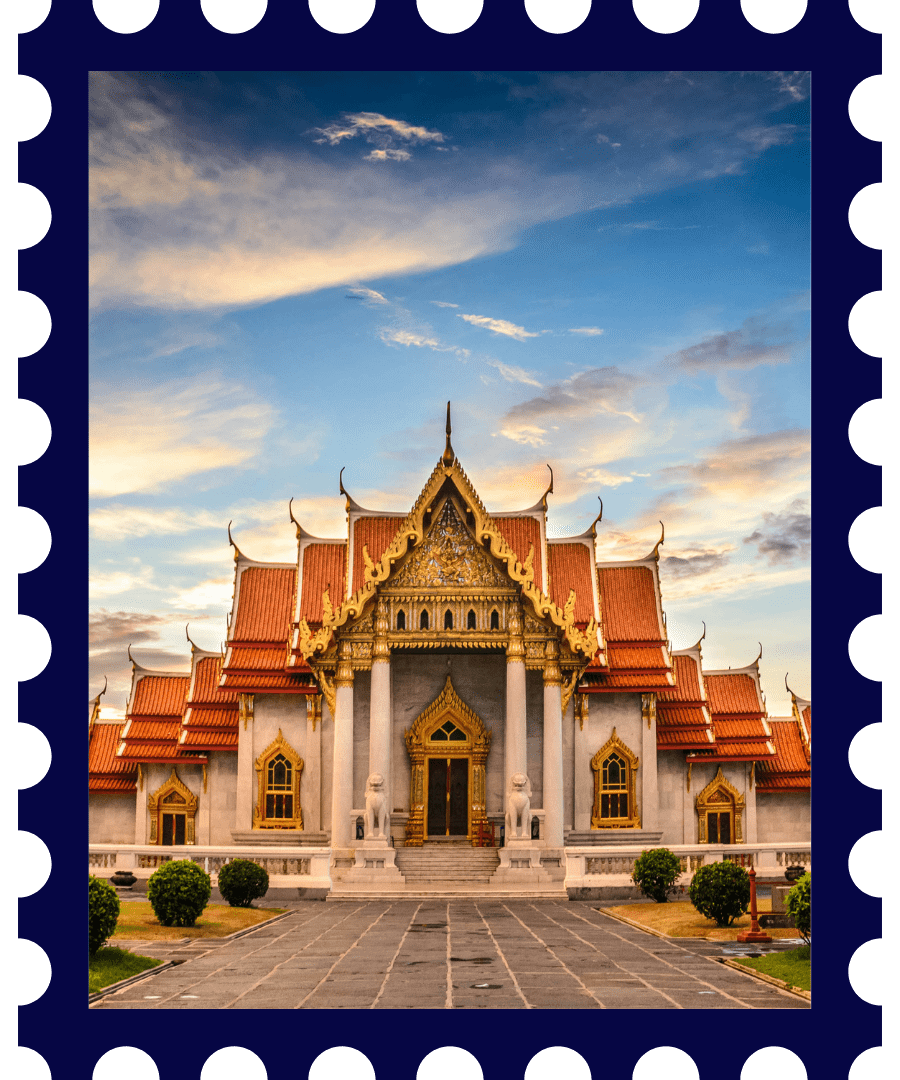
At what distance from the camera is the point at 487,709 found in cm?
3177

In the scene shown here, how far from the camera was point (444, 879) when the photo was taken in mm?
27844

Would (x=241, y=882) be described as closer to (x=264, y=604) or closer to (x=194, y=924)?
(x=194, y=924)

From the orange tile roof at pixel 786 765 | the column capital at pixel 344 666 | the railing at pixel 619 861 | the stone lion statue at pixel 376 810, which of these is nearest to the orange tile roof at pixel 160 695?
the column capital at pixel 344 666

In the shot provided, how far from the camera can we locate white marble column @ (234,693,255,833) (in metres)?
32.6

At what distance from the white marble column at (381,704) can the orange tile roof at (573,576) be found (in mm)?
7244

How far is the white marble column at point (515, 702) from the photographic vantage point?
28609 millimetres

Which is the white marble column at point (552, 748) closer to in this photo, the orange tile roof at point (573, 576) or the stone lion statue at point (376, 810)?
the stone lion statue at point (376, 810)

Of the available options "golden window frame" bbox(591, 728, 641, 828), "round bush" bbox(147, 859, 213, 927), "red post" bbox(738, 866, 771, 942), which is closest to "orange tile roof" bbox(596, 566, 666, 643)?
"golden window frame" bbox(591, 728, 641, 828)

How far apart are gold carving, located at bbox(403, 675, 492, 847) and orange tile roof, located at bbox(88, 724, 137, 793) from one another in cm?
964

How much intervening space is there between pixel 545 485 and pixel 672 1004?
25738 millimetres

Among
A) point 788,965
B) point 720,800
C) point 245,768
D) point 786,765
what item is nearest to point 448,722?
point 245,768

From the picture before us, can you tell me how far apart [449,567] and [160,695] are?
12260 millimetres

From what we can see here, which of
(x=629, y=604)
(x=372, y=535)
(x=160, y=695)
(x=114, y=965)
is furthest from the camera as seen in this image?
(x=160, y=695)

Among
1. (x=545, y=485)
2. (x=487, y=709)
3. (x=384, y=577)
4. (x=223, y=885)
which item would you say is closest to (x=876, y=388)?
(x=223, y=885)
